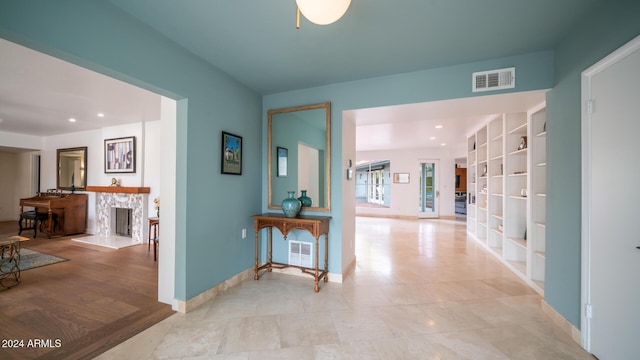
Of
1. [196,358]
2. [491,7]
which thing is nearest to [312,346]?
[196,358]

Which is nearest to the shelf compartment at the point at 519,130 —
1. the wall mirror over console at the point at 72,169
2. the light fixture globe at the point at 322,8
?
the light fixture globe at the point at 322,8

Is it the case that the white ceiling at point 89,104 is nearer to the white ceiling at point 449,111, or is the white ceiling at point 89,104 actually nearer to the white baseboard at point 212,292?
the white ceiling at point 449,111

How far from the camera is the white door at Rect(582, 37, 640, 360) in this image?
4.72 ft

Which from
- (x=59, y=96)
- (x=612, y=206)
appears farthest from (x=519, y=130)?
(x=59, y=96)

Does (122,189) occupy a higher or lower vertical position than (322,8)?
lower

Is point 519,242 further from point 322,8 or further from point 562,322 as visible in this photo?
point 322,8

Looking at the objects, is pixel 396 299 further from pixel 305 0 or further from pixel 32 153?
pixel 32 153

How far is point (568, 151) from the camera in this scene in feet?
6.38

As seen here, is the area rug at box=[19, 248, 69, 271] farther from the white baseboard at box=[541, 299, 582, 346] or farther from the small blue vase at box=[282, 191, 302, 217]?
the white baseboard at box=[541, 299, 582, 346]

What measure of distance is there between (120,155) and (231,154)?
4063 millimetres

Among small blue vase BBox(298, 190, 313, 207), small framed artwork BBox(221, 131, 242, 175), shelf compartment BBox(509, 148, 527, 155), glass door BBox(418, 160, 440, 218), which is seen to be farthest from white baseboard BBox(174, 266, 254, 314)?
glass door BBox(418, 160, 440, 218)

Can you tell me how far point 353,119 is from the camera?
332 cm

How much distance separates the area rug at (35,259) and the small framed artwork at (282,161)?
3735 mm

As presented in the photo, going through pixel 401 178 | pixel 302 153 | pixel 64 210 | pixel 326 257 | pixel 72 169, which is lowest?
pixel 326 257
